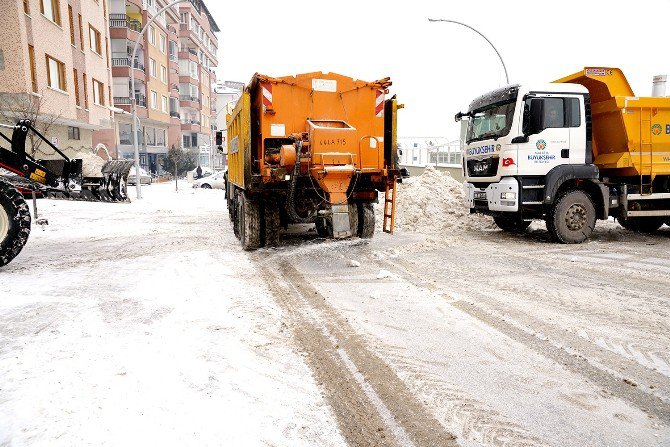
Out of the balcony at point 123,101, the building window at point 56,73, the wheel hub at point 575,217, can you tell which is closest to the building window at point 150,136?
the balcony at point 123,101

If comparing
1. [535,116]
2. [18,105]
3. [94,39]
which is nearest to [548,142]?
[535,116]

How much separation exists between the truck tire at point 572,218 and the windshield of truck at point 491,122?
1.85 m

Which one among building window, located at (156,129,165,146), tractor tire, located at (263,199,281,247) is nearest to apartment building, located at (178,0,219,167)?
building window, located at (156,129,165,146)

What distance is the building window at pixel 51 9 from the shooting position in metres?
20.2

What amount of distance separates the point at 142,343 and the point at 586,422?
11.0ft

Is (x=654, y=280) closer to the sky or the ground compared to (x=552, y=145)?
closer to the ground

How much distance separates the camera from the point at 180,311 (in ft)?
15.2

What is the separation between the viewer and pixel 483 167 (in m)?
9.65

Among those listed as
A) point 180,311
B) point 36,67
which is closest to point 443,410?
point 180,311

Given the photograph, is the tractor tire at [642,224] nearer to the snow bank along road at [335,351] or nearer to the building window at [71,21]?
the snow bank along road at [335,351]

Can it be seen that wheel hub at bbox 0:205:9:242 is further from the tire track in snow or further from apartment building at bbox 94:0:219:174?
apartment building at bbox 94:0:219:174

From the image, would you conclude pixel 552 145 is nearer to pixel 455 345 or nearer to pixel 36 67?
pixel 455 345

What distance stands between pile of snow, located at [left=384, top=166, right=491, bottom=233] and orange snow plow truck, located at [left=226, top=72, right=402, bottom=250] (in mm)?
3222

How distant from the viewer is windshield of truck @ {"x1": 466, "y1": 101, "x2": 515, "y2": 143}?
29.6ft
